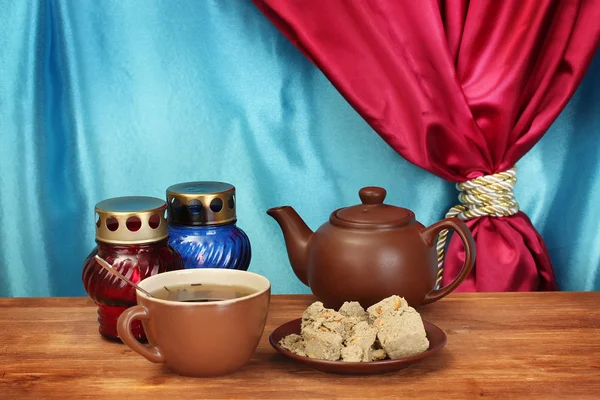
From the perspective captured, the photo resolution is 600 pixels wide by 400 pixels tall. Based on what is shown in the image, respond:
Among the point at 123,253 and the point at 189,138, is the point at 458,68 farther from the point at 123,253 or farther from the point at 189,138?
the point at 123,253

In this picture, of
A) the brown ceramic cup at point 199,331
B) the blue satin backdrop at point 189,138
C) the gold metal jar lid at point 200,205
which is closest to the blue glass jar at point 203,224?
the gold metal jar lid at point 200,205

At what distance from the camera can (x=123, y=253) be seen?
3.03 feet

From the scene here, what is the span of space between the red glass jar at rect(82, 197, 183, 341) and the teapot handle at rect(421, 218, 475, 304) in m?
0.30

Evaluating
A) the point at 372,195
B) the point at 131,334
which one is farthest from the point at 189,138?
the point at 131,334

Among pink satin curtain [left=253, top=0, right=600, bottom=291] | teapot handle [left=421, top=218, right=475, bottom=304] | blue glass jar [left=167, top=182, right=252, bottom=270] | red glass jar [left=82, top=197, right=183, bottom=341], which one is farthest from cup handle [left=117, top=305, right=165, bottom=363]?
pink satin curtain [left=253, top=0, right=600, bottom=291]

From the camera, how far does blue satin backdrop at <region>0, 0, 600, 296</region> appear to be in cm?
132

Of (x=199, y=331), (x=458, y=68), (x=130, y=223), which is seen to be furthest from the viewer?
(x=458, y=68)

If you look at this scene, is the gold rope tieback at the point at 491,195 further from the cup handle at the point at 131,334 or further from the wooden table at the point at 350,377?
the cup handle at the point at 131,334

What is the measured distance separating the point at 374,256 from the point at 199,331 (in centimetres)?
24

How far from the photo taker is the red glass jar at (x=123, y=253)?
2.98 feet

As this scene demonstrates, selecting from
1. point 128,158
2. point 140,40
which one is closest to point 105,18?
point 140,40

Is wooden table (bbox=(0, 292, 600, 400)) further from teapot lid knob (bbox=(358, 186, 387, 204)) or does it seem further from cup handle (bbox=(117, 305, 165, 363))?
teapot lid knob (bbox=(358, 186, 387, 204))

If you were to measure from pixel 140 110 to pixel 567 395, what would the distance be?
2.70 feet

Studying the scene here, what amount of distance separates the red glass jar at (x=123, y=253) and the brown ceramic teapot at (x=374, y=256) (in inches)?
7.3
